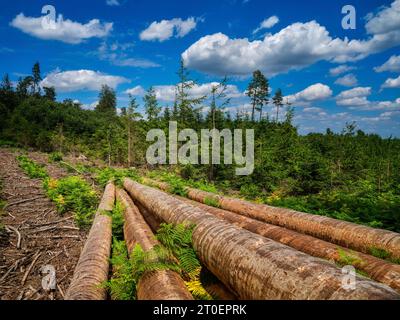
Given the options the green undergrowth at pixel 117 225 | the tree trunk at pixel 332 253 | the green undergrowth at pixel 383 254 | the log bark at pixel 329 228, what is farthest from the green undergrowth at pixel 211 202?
the green undergrowth at pixel 383 254

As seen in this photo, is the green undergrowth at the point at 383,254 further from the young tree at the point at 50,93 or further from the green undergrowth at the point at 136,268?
→ the young tree at the point at 50,93

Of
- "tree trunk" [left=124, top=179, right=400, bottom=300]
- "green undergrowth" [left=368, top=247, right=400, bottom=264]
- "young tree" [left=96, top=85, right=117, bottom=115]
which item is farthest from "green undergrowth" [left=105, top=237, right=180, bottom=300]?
"young tree" [left=96, top=85, right=117, bottom=115]

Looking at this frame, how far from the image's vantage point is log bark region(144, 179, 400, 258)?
5465 millimetres

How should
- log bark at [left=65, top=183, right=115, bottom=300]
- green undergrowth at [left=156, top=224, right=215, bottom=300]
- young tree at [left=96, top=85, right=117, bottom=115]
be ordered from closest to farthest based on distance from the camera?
log bark at [left=65, top=183, right=115, bottom=300] → green undergrowth at [left=156, top=224, right=215, bottom=300] → young tree at [left=96, top=85, right=117, bottom=115]

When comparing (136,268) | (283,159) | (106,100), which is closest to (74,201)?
(136,268)

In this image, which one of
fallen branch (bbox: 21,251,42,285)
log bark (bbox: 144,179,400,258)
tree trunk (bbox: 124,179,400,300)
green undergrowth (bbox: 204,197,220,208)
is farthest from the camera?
green undergrowth (bbox: 204,197,220,208)

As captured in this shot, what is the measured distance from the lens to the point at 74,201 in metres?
9.93

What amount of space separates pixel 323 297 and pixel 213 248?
1.87 metres

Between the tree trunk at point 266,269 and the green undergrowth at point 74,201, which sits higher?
the tree trunk at point 266,269

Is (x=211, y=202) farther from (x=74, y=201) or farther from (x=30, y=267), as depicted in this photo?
(x=30, y=267)

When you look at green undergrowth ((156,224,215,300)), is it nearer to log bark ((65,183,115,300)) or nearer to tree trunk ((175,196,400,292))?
log bark ((65,183,115,300))

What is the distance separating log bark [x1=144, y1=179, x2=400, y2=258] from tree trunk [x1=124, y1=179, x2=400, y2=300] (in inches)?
123

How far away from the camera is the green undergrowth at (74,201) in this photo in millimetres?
8791

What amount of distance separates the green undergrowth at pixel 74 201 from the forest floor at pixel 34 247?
0.26 metres
